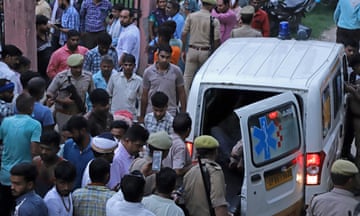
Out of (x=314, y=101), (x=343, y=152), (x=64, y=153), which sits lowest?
(x=343, y=152)

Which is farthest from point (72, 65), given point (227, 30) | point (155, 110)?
point (227, 30)

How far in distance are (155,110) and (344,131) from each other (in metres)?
2.62

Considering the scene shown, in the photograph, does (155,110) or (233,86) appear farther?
(155,110)

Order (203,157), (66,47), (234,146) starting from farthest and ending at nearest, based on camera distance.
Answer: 1. (66,47)
2. (234,146)
3. (203,157)

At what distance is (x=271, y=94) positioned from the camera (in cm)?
868

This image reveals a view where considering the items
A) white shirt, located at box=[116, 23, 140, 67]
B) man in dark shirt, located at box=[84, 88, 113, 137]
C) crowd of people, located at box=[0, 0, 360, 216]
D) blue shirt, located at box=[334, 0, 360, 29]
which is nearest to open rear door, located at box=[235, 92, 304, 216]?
crowd of people, located at box=[0, 0, 360, 216]

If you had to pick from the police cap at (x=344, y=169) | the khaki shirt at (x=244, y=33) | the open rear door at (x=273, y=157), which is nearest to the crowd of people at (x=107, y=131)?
the khaki shirt at (x=244, y=33)

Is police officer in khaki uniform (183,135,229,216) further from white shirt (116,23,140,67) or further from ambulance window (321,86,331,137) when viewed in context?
white shirt (116,23,140,67)

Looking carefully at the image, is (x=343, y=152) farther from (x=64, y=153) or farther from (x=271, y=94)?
(x=64, y=153)

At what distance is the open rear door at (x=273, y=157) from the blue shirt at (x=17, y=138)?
202 centimetres

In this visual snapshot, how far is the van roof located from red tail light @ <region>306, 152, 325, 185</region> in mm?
706

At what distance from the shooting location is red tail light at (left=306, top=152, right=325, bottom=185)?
27.3 ft

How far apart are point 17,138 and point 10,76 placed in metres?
1.87

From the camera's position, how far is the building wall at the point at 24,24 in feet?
39.8
